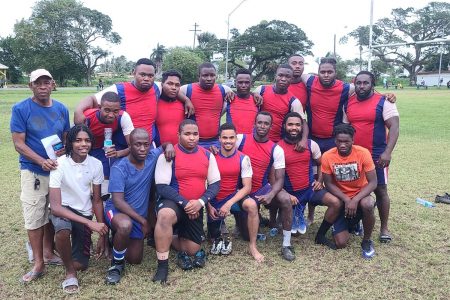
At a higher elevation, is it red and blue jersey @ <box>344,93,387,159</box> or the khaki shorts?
red and blue jersey @ <box>344,93,387,159</box>

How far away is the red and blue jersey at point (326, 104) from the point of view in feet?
18.4

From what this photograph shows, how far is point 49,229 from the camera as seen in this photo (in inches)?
183

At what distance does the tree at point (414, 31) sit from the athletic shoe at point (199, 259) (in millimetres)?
74946

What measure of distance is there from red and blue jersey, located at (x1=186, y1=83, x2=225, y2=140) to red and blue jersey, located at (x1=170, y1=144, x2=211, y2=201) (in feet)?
3.22

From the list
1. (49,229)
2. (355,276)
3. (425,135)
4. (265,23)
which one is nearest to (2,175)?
(49,229)

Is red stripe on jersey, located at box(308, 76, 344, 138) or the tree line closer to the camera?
red stripe on jersey, located at box(308, 76, 344, 138)

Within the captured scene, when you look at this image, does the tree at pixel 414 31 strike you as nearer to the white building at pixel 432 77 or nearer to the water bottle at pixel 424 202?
the white building at pixel 432 77

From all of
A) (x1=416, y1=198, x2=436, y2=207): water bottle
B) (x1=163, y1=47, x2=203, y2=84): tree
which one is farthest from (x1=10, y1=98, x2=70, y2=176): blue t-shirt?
(x1=163, y1=47, x2=203, y2=84): tree

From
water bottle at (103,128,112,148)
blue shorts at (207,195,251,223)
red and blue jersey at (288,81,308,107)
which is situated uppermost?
red and blue jersey at (288,81,308,107)

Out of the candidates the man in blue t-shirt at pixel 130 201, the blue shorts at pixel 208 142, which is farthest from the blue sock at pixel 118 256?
the blue shorts at pixel 208 142

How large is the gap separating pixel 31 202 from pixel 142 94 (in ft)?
5.67

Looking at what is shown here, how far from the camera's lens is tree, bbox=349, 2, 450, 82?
72438 millimetres

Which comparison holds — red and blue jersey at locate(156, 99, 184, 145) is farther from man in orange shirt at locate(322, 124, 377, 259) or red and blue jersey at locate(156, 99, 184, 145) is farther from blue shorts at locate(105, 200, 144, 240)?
man in orange shirt at locate(322, 124, 377, 259)

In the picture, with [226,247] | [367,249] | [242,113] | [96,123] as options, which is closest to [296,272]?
[226,247]
